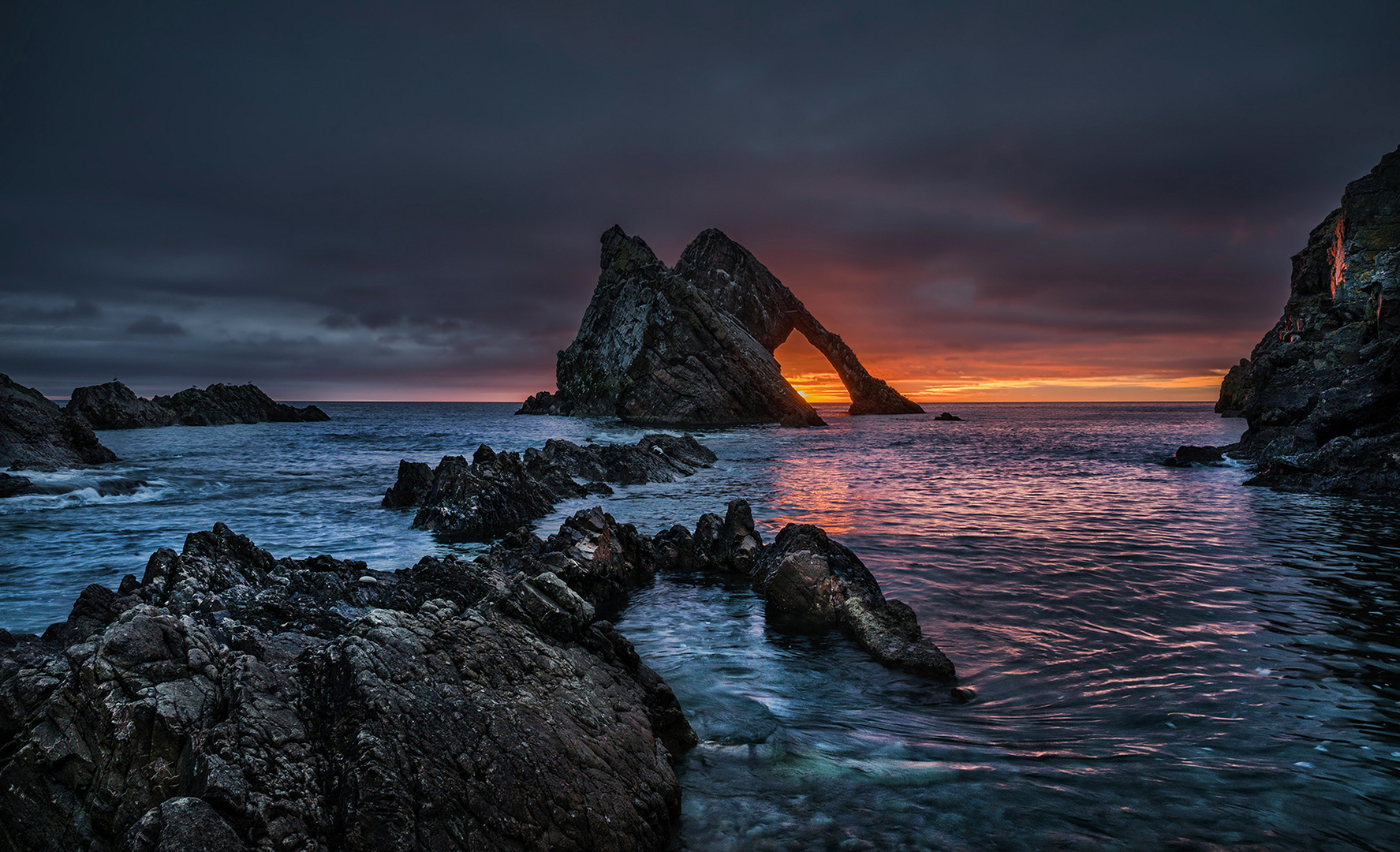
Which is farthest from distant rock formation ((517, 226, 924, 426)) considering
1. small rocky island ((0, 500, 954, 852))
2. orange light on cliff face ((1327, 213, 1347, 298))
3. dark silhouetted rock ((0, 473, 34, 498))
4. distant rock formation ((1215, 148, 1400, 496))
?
small rocky island ((0, 500, 954, 852))

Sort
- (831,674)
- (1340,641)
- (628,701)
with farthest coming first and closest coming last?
(1340,641), (831,674), (628,701)

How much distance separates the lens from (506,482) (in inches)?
666

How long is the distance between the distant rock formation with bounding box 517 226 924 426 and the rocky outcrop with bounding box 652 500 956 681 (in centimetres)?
6595

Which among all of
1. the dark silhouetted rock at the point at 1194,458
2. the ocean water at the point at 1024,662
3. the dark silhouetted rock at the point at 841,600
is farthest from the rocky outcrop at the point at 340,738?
the dark silhouetted rock at the point at 1194,458

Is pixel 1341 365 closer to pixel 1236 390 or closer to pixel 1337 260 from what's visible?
pixel 1337 260

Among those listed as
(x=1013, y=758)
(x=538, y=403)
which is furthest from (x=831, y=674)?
(x=538, y=403)

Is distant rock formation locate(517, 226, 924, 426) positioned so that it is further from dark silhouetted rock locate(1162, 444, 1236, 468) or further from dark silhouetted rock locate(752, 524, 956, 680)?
dark silhouetted rock locate(752, 524, 956, 680)

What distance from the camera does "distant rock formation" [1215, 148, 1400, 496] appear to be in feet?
64.0

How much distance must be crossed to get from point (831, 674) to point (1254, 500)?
1939cm

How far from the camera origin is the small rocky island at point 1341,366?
19.5 m

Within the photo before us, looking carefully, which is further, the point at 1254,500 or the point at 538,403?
the point at 538,403

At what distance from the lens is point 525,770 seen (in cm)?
377

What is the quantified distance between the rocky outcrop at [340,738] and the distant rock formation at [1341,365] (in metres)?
24.6

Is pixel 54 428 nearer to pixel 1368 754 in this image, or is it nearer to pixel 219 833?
pixel 219 833
